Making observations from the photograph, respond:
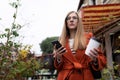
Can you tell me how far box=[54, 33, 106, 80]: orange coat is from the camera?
408cm

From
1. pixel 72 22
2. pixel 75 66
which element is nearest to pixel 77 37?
pixel 72 22

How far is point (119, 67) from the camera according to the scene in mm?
7199

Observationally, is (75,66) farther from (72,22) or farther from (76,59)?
(72,22)

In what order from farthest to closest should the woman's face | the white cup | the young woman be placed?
the woman's face
the young woman
the white cup

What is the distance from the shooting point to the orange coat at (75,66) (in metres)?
4.08

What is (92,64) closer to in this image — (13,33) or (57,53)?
(57,53)

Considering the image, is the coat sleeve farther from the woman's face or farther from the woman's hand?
the woman's face

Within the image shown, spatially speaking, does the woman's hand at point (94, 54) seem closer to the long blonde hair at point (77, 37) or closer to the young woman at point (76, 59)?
the young woman at point (76, 59)

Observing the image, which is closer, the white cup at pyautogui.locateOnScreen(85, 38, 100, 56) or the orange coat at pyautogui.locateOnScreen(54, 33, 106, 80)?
the white cup at pyautogui.locateOnScreen(85, 38, 100, 56)

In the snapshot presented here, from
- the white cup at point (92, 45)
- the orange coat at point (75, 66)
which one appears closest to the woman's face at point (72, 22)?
the orange coat at point (75, 66)

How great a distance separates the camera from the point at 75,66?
4070 millimetres

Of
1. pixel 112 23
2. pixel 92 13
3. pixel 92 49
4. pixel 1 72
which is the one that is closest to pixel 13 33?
pixel 1 72

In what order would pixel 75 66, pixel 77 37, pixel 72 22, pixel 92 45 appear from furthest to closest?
pixel 72 22 < pixel 77 37 < pixel 75 66 < pixel 92 45

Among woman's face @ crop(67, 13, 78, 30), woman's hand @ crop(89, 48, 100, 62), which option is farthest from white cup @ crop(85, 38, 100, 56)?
woman's face @ crop(67, 13, 78, 30)
